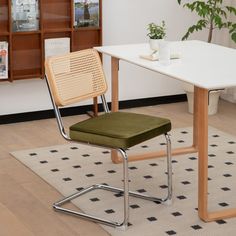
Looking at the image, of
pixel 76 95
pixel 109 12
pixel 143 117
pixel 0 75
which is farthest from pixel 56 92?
pixel 109 12

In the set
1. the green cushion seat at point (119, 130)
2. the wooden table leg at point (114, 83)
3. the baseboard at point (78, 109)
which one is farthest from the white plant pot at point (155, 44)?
the baseboard at point (78, 109)

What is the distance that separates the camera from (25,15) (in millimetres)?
5090

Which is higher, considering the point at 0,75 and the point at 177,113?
the point at 0,75

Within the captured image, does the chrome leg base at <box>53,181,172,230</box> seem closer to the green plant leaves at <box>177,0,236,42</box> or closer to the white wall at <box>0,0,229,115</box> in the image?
the white wall at <box>0,0,229,115</box>

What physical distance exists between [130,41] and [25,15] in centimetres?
100

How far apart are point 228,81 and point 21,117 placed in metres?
2.39

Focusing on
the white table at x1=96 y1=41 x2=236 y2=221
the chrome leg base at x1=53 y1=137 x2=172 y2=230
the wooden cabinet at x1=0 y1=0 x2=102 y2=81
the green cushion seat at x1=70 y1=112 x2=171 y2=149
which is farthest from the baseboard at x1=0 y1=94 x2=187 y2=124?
the green cushion seat at x1=70 y1=112 x2=171 y2=149

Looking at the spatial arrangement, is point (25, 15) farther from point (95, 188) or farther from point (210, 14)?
point (95, 188)

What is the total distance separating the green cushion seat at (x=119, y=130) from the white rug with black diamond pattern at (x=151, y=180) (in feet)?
1.43

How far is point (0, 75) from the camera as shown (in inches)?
198

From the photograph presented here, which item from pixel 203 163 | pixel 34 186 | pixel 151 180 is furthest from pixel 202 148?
pixel 34 186

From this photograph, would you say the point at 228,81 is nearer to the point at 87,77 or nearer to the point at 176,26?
the point at 87,77

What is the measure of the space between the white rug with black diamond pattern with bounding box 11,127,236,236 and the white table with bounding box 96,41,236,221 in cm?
10

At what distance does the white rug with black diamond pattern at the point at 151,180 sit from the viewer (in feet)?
11.6
